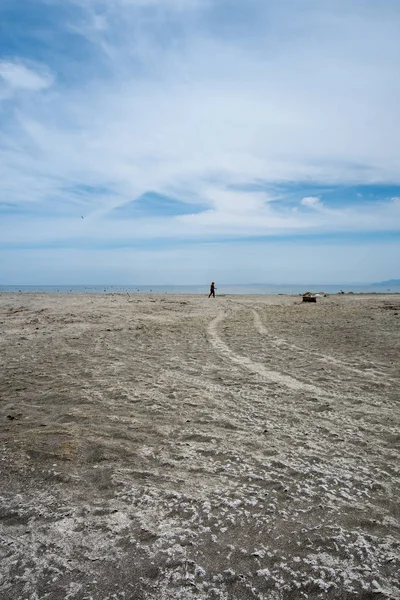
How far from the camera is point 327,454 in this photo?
5.46 meters

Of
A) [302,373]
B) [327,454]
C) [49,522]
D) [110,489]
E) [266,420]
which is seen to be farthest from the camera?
[302,373]

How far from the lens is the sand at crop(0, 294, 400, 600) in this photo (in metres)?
3.31

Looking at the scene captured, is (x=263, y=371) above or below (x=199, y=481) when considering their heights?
A: above

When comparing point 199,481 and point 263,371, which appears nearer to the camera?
point 199,481

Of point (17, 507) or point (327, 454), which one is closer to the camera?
point (17, 507)

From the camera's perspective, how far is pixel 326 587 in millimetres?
3170

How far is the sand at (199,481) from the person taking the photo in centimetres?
331

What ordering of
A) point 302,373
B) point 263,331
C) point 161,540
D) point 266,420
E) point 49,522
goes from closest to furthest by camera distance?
point 161,540
point 49,522
point 266,420
point 302,373
point 263,331

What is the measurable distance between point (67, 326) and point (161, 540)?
1547 cm

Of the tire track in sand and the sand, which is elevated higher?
the tire track in sand

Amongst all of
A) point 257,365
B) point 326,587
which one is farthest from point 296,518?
point 257,365

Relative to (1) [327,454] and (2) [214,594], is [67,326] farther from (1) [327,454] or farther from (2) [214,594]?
(2) [214,594]

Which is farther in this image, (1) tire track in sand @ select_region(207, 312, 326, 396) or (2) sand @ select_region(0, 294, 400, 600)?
(1) tire track in sand @ select_region(207, 312, 326, 396)

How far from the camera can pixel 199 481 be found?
15.8 feet
